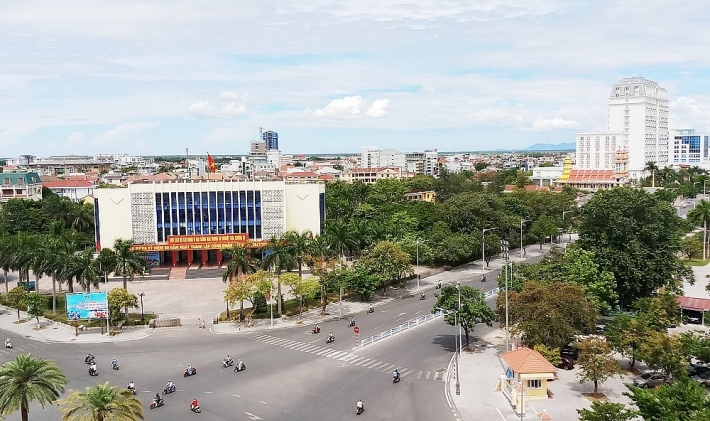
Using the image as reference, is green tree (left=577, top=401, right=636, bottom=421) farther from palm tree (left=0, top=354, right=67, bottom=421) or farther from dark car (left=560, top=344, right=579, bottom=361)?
palm tree (left=0, top=354, right=67, bottom=421)

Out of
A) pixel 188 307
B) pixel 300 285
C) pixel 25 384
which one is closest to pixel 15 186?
pixel 188 307

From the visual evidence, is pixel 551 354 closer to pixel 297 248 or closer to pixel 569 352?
pixel 569 352

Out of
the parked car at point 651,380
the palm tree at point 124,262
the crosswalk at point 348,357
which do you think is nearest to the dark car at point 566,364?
the parked car at point 651,380

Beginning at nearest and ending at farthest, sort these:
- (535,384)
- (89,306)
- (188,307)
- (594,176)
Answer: (535,384), (89,306), (188,307), (594,176)

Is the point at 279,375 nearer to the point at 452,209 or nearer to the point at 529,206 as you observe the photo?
the point at 452,209

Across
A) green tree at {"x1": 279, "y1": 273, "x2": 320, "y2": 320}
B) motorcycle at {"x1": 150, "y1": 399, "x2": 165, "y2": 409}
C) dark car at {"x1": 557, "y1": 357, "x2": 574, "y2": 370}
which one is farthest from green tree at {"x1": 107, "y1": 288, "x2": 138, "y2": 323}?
dark car at {"x1": 557, "y1": 357, "x2": 574, "y2": 370}

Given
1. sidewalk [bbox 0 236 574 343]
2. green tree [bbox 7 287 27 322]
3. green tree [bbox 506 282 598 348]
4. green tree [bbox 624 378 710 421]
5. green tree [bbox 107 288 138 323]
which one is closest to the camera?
green tree [bbox 624 378 710 421]
